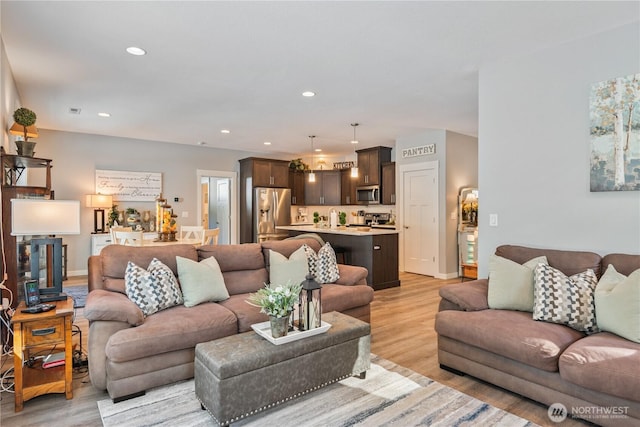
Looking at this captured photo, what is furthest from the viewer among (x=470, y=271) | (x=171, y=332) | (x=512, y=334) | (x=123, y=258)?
(x=470, y=271)

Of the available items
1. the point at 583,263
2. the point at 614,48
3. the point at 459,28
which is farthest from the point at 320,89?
the point at 583,263

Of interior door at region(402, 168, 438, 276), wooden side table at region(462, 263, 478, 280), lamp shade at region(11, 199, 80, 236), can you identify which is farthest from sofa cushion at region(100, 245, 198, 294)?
wooden side table at region(462, 263, 478, 280)

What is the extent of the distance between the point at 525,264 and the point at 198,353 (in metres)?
2.51

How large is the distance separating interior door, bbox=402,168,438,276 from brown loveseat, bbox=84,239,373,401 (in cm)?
363

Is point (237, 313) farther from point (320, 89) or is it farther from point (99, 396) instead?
point (320, 89)

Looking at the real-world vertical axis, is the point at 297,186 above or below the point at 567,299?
above

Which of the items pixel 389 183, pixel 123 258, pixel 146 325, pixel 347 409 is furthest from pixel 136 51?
pixel 389 183

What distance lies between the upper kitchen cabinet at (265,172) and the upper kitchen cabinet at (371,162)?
1761 mm

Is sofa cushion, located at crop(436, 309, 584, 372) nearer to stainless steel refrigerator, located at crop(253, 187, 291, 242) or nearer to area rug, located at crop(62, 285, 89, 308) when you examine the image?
area rug, located at crop(62, 285, 89, 308)

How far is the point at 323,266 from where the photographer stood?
3811 mm

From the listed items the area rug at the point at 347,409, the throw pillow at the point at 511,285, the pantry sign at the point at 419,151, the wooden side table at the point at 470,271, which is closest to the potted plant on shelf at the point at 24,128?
the area rug at the point at 347,409

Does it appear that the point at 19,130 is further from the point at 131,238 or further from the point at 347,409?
the point at 347,409

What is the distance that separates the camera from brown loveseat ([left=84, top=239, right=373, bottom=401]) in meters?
2.35

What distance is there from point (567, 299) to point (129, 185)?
7067mm
